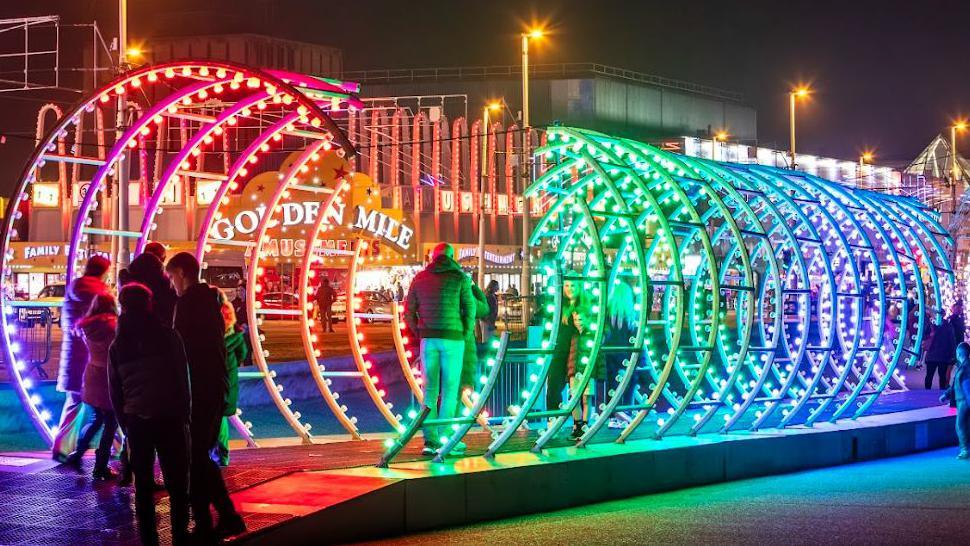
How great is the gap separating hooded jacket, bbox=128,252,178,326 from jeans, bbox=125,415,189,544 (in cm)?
134

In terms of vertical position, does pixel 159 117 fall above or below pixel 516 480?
above

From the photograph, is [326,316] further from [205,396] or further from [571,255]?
[205,396]

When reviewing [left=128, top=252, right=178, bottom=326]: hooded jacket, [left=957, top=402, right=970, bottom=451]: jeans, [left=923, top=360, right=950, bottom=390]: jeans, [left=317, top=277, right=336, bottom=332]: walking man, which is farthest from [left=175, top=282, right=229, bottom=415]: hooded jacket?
[left=317, top=277, right=336, bottom=332]: walking man

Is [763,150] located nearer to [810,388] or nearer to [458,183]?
[458,183]

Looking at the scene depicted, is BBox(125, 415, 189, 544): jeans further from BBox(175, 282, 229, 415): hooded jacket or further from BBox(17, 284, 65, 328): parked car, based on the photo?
BBox(17, 284, 65, 328): parked car

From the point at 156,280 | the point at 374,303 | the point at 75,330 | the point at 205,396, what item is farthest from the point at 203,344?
the point at 374,303

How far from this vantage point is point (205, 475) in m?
8.09

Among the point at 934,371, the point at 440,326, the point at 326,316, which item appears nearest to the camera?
the point at 440,326

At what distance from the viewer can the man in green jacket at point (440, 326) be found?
11422 mm

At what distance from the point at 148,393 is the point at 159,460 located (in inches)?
17.1

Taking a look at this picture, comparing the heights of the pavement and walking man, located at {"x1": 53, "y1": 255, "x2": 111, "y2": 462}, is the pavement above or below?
below

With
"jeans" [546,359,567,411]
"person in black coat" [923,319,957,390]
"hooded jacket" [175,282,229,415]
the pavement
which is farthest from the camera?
"person in black coat" [923,319,957,390]

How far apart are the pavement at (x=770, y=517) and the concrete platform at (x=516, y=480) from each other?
16 centimetres

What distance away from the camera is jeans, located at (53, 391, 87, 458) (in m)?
10.8
